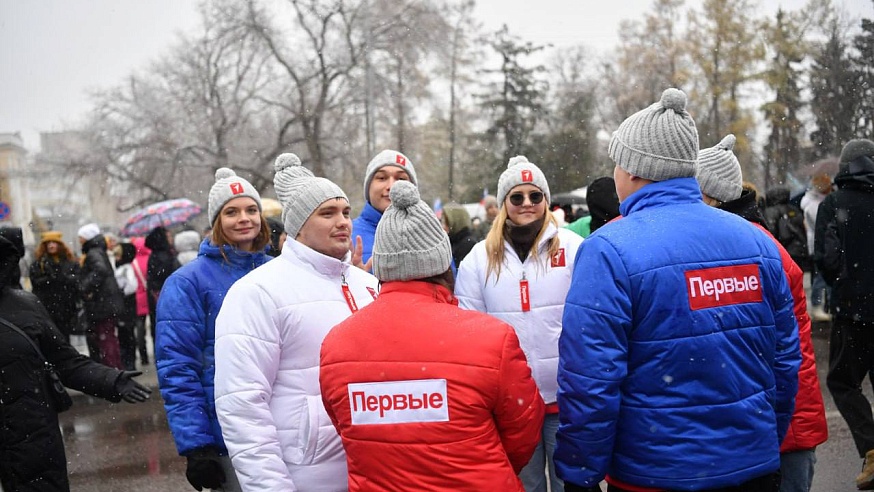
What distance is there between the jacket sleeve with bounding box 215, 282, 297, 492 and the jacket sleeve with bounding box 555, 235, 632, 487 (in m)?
1.01

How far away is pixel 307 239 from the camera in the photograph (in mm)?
3109

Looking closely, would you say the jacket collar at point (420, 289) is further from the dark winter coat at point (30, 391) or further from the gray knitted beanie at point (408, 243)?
the dark winter coat at point (30, 391)

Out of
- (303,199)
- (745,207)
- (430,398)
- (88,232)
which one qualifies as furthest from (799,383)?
(88,232)

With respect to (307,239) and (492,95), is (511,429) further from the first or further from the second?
(492,95)

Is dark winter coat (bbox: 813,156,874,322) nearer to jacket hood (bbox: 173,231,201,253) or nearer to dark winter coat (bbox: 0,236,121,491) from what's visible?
dark winter coat (bbox: 0,236,121,491)

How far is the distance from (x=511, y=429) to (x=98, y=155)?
19929mm

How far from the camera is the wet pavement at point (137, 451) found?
5.84 metres

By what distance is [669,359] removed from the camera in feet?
8.04

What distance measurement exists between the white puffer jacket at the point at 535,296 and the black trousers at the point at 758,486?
1105 millimetres

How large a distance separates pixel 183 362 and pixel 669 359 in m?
2.04

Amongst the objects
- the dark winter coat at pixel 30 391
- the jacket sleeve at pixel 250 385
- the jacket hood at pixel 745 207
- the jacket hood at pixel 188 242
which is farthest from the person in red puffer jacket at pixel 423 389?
the jacket hood at pixel 188 242

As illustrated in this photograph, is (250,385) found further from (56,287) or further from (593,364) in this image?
(56,287)

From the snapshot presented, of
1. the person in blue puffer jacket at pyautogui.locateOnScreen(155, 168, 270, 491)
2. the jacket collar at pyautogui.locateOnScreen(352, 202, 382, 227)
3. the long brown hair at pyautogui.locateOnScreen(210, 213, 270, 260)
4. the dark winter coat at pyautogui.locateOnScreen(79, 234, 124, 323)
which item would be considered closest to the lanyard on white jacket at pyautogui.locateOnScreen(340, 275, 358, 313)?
the person in blue puffer jacket at pyautogui.locateOnScreen(155, 168, 270, 491)

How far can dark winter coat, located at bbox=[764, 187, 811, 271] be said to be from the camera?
35.1ft
